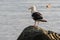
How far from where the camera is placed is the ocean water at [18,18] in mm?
17631

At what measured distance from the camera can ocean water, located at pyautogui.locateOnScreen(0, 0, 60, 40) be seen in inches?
694

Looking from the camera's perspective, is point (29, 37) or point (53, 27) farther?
point (53, 27)

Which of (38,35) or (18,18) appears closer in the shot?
(38,35)

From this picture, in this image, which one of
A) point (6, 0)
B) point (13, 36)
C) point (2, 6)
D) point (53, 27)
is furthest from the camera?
point (6, 0)

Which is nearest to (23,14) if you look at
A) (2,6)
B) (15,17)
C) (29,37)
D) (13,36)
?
(15,17)

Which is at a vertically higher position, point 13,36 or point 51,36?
point 51,36

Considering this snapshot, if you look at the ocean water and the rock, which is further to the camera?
the ocean water

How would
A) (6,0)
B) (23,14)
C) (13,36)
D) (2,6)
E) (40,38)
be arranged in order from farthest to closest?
(6,0) → (2,6) → (23,14) → (13,36) → (40,38)

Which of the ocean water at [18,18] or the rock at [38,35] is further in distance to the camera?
the ocean water at [18,18]

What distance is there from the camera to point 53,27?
18.6 meters

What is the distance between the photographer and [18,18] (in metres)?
21.0

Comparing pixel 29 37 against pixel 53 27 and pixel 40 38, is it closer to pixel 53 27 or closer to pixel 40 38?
pixel 40 38

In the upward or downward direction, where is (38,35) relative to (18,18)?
upward

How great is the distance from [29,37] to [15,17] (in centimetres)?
1164
